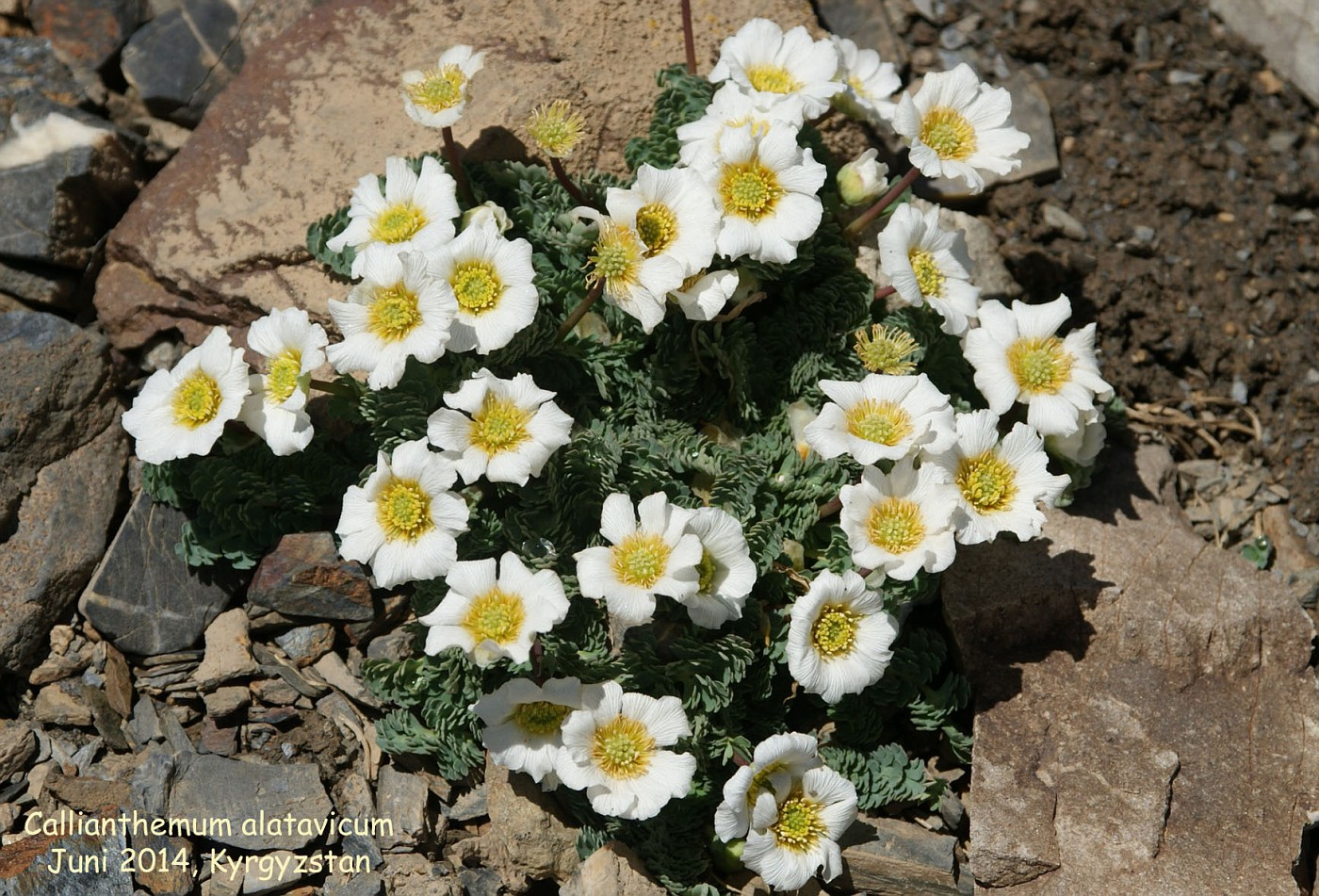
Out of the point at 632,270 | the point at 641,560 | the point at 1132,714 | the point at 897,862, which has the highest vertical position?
the point at 632,270

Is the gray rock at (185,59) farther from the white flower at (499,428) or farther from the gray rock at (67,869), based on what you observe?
the gray rock at (67,869)

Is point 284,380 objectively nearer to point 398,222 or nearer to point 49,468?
point 398,222

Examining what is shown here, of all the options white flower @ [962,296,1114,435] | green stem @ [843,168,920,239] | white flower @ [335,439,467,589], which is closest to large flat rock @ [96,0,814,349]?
green stem @ [843,168,920,239]

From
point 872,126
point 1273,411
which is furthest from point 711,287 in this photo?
point 1273,411

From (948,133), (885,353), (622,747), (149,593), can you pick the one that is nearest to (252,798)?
(149,593)

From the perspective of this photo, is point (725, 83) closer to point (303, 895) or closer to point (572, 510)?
point (572, 510)

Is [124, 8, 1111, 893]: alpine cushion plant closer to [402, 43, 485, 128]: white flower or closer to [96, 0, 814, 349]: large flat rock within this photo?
[402, 43, 485, 128]: white flower

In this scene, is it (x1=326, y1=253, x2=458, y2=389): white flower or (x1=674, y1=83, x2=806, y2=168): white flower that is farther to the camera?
(x1=674, y1=83, x2=806, y2=168): white flower

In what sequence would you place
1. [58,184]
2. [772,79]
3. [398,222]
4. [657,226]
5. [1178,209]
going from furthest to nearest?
1. [1178,209]
2. [58,184]
3. [772,79]
4. [398,222]
5. [657,226]

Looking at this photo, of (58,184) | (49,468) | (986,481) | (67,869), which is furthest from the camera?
(58,184)
